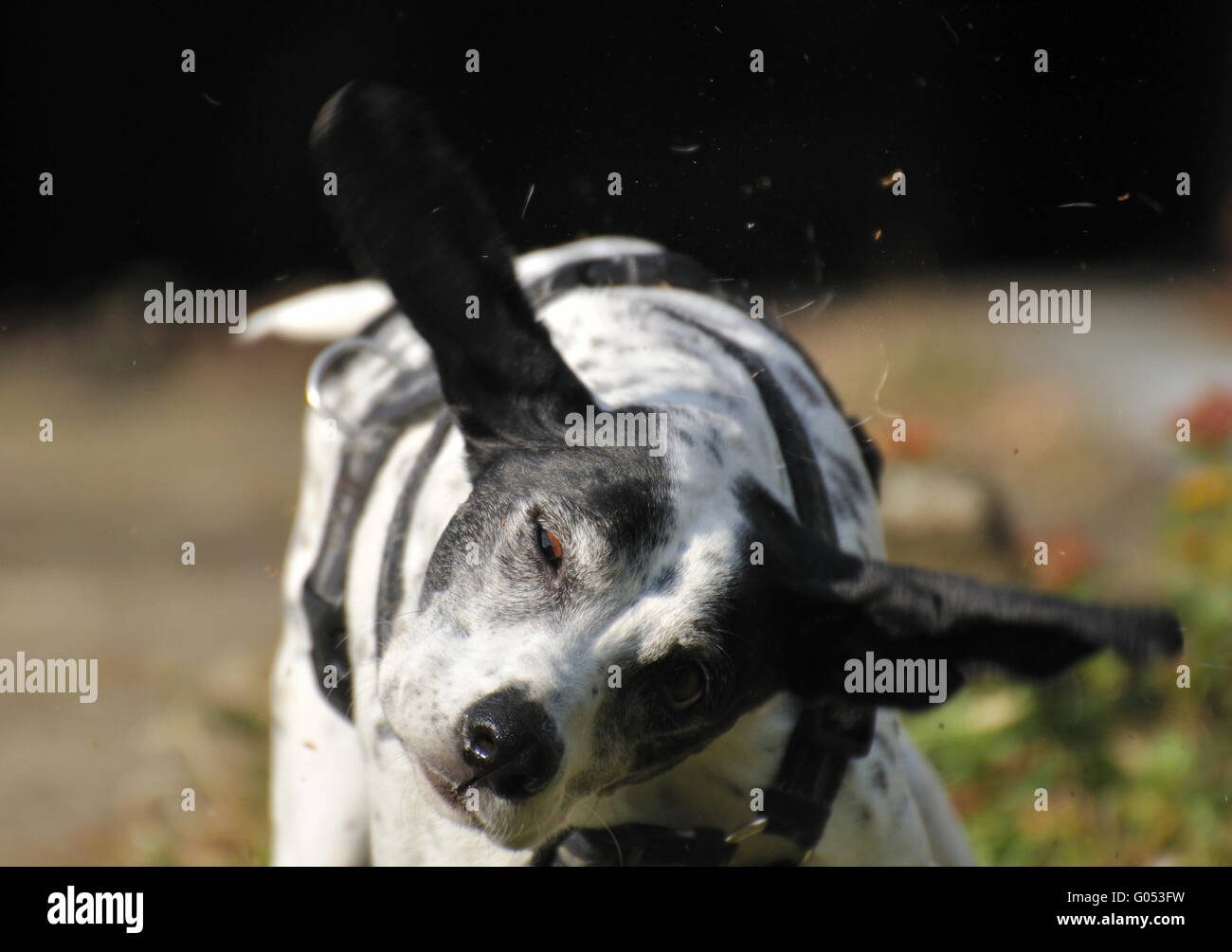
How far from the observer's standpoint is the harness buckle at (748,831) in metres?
1.72

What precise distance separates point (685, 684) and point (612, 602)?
156 mm

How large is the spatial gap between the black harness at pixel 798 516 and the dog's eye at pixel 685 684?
259 millimetres

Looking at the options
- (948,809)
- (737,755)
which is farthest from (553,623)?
(948,809)

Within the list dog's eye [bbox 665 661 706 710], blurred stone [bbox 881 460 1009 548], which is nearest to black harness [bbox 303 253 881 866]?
dog's eye [bbox 665 661 706 710]

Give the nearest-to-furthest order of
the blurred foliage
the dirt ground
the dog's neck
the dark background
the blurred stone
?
the dog's neck, the dark background, the blurred foliage, the dirt ground, the blurred stone

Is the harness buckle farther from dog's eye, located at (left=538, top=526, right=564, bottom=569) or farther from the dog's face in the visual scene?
dog's eye, located at (left=538, top=526, right=564, bottom=569)

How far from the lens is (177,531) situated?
14.0ft

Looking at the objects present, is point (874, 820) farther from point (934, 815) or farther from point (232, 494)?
point (232, 494)

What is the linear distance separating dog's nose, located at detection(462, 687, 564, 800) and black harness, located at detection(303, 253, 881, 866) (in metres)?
0.38

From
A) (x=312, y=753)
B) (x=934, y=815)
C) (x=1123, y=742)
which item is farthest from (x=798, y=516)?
(x=1123, y=742)

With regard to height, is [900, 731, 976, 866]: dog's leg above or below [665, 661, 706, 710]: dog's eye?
below

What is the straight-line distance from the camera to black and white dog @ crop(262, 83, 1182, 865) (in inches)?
60.4

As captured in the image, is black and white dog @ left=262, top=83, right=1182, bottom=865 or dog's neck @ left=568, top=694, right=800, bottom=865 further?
dog's neck @ left=568, top=694, right=800, bottom=865
